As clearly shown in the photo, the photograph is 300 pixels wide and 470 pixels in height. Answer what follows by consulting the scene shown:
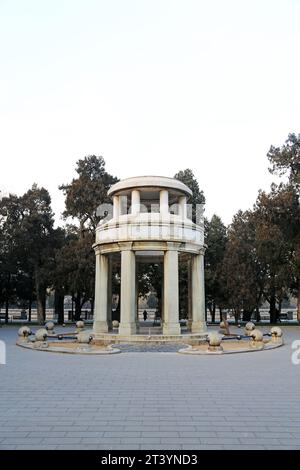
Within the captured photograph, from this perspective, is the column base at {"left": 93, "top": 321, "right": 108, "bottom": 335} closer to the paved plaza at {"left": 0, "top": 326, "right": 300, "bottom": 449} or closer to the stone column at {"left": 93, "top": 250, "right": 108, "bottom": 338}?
the stone column at {"left": 93, "top": 250, "right": 108, "bottom": 338}

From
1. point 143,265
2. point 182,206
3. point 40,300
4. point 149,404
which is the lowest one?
point 149,404

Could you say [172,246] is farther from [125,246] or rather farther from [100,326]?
[100,326]

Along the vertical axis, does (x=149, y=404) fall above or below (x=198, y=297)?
below

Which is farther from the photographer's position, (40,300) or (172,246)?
(40,300)

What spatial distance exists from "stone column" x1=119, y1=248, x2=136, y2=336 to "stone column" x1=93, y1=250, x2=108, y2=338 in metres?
2.49

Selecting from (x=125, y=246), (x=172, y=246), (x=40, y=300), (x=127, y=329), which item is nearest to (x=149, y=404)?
(x=127, y=329)

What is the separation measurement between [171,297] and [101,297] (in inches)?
178

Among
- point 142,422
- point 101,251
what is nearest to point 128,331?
point 101,251

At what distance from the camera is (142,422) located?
7.25 meters

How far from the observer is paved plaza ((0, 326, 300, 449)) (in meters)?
6.36

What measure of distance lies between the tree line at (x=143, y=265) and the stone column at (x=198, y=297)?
1221 cm

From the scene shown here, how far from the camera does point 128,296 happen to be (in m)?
22.0

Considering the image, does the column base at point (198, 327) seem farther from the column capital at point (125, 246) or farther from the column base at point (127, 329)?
the column capital at point (125, 246)
